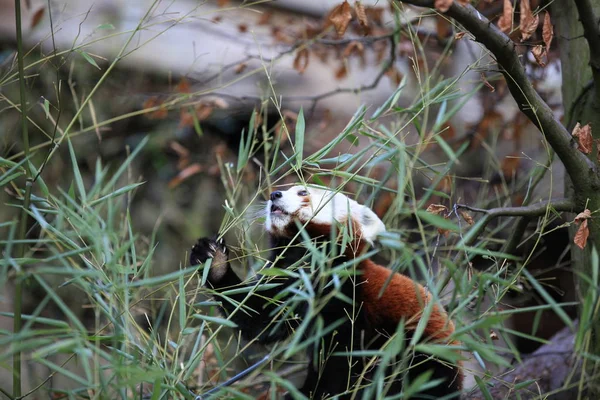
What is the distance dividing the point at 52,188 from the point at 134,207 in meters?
0.87

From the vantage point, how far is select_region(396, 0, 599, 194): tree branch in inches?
71.7

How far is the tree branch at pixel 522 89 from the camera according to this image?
1.82 m

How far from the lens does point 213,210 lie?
17.7ft

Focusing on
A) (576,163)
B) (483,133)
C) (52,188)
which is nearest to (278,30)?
(483,133)

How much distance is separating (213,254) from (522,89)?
1.28 meters

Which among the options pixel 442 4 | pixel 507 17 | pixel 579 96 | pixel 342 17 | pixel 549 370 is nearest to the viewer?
pixel 442 4

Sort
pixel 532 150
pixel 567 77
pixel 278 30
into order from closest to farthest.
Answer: pixel 567 77 < pixel 278 30 < pixel 532 150

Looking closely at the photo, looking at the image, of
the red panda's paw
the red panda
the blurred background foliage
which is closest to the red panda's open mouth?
the red panda

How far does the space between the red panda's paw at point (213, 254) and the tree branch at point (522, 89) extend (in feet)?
4.00

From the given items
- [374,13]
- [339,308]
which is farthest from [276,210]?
[374,13]

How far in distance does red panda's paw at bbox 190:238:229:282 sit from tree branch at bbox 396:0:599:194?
122 centimetres

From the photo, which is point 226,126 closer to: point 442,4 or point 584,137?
point 584,137

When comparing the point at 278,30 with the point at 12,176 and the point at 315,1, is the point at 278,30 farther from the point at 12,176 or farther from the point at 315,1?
the point at 12,176

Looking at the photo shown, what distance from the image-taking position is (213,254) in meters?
2.54
